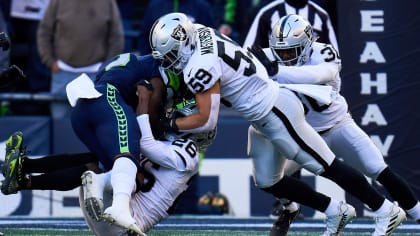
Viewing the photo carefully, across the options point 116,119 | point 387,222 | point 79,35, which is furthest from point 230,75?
point 79,35

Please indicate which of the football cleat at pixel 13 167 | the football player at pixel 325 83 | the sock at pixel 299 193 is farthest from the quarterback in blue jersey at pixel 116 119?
the sock at pixel 299 193

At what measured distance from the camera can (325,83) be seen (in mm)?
7758

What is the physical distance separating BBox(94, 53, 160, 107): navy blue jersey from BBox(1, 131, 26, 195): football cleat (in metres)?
0.55

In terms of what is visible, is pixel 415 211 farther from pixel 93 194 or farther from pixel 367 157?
pixel 93 194

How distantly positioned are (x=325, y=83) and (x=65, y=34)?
2898 millimetres

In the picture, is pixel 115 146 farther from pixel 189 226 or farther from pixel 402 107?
pixel 402 107

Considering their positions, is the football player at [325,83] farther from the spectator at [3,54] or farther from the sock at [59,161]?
the spectator at [3,54]

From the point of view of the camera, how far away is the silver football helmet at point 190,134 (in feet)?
23.5

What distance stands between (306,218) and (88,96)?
3091 millimetres

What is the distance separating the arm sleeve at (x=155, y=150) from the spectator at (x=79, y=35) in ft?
9.79

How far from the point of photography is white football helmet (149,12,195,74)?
7043mm

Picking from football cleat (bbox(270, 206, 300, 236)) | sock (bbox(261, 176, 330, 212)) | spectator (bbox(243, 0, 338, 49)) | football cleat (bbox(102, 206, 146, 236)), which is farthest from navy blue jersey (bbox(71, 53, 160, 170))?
spectator (bbox(243, 0, 338, 49))

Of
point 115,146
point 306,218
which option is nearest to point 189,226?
point 306,218

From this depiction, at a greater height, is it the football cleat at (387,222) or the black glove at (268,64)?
the black glove at (268,64)
